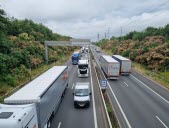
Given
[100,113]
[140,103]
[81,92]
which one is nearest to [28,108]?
[100,113]

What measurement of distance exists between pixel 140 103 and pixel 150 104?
3.76ft

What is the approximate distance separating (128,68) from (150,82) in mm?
6207

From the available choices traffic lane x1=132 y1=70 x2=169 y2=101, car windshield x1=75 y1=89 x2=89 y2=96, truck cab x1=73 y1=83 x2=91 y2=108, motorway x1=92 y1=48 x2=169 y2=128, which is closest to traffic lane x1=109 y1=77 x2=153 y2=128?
motorway x1=92 y1=48 x2=169 y2=128

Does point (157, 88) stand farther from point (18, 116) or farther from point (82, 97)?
point (18, 116)

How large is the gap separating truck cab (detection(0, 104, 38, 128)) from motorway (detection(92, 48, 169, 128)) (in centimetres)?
922

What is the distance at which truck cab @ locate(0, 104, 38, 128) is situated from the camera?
34.9ft

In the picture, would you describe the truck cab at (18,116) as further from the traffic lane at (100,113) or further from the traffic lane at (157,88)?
the traffic lane at (157,88)

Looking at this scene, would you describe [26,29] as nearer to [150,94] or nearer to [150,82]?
[150,82]

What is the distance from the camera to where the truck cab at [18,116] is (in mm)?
10641

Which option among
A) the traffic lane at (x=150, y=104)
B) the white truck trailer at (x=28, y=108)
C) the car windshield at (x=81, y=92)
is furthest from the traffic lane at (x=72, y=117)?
the traffic lane at (x=150, y=104)

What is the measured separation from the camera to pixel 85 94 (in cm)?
2366

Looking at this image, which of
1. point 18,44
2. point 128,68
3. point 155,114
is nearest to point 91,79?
point 128,68

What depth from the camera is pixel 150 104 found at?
80.8 ft

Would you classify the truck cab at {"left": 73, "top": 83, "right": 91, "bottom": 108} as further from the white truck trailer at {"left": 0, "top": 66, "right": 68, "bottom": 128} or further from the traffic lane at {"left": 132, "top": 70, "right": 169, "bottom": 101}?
the traffic lane at {"left": 132, "top": 70, "right": 169, "bottom": 101}
